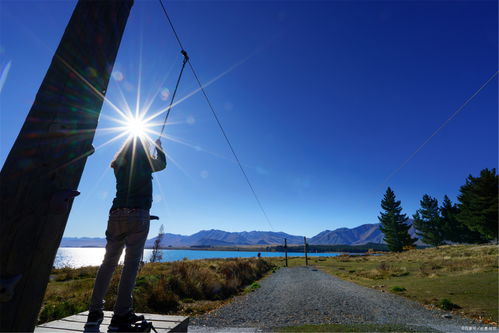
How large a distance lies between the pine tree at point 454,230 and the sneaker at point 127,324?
6984cm

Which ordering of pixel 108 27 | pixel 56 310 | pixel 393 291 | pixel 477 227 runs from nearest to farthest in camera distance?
pixel 108 27, pixel 56 310, pixel 393 291, pixel 477 227

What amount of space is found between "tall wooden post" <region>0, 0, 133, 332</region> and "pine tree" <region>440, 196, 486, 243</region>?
2786 inches

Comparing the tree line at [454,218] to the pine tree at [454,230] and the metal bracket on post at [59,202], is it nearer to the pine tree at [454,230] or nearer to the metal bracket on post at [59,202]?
the pine tree at [454,230]

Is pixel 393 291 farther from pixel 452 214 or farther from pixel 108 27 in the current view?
pixel 452 214

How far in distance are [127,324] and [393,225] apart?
66809mm

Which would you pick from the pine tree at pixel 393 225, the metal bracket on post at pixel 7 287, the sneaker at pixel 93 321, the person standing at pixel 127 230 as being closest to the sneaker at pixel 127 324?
the person standing at pixel 127 230

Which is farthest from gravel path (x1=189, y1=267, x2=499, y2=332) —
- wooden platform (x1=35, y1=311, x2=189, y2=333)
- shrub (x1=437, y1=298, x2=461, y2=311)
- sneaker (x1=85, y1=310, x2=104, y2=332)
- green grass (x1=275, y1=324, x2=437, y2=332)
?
sneaker (x1=85, y1=310, x2=104, y2=332)

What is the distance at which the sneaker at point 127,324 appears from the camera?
232 cm

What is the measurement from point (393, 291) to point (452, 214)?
63.4 m

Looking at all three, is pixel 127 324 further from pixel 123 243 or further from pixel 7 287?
pixel 7 287

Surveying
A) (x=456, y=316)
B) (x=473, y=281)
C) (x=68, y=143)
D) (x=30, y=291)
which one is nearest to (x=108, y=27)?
(x=68, y=143)

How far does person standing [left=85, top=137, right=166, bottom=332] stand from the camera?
96.6 inches

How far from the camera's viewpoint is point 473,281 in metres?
12.1

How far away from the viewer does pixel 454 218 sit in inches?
2210
